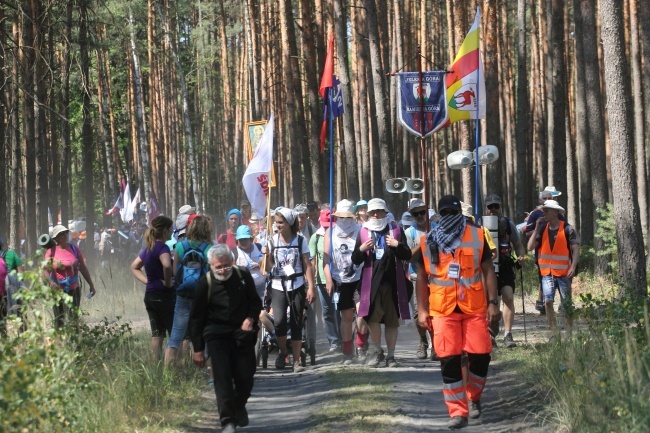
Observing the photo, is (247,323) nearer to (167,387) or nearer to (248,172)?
(167,387)

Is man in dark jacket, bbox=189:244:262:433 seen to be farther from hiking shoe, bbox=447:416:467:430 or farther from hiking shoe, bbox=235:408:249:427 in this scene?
hiking shoe, bbox=447:416:467:430

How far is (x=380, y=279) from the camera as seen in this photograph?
12.6m

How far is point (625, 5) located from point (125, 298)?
72.3ft

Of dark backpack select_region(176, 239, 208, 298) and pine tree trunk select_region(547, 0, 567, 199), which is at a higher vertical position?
pine tree trunk select_region(547, 0, 567, 199)

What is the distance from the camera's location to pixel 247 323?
8969 millimetres

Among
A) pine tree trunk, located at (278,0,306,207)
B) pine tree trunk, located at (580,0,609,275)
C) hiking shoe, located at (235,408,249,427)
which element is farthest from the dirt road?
pine tree trunk, located at (278,0,306,207)

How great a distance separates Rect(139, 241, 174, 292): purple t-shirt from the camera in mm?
11859

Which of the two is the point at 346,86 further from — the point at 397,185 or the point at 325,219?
the point at 325,219

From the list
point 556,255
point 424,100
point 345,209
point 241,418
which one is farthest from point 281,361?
point 241,418

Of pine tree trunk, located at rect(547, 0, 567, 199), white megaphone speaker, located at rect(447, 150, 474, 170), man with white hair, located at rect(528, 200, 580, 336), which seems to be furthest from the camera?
pine tree trunk, located at rect(547, 0, 567, 199)

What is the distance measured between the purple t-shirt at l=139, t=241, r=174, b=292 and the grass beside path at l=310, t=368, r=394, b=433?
211cm

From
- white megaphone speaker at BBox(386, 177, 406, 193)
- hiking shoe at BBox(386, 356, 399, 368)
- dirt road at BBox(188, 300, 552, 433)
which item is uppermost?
white megaphone speaker at BBox(386, 177, 406, 193)

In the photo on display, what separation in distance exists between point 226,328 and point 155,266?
122 inches

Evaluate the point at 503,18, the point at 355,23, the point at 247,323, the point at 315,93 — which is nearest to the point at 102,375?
the point at 247,323
